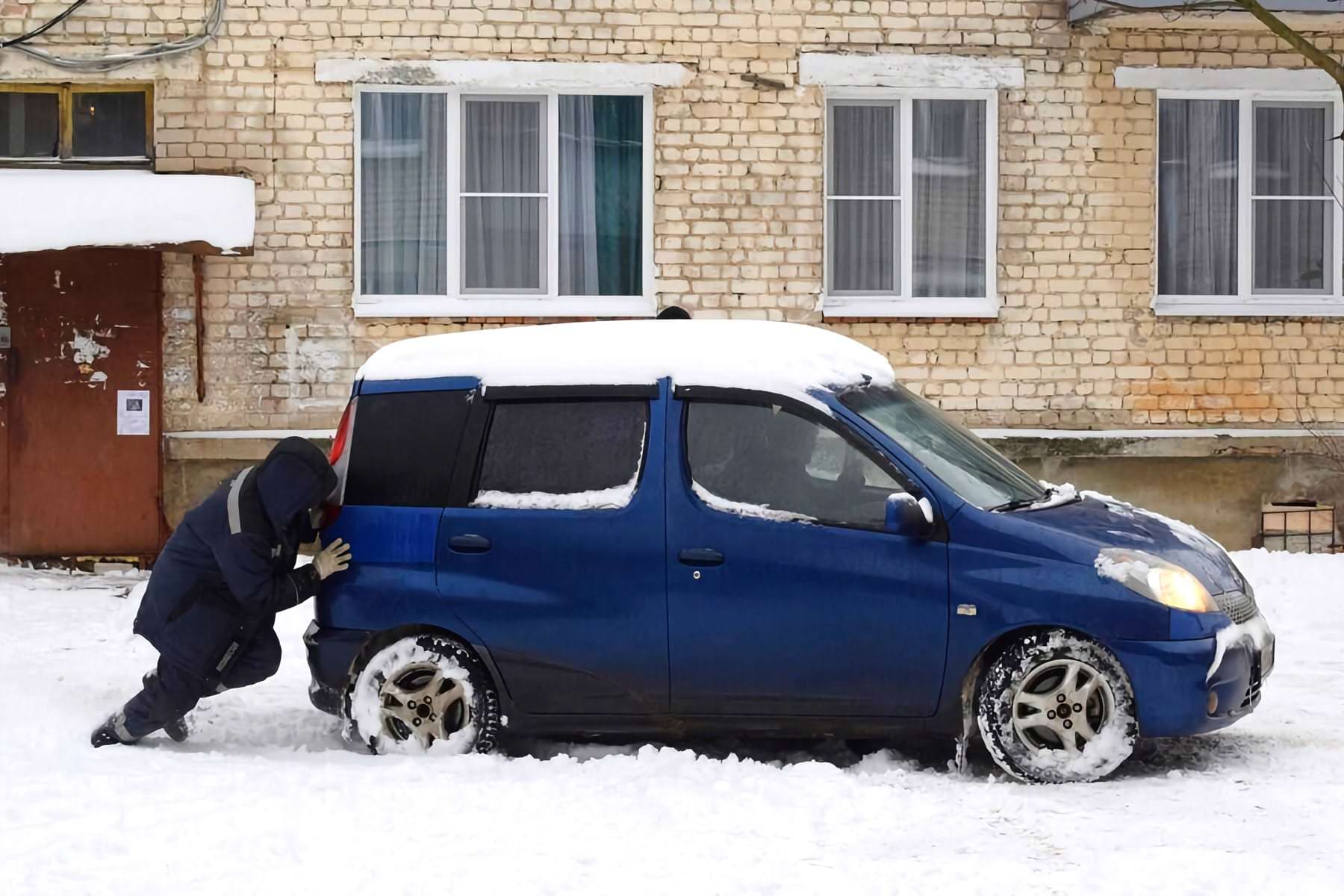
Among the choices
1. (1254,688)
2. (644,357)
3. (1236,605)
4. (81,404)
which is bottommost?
(1254,688)

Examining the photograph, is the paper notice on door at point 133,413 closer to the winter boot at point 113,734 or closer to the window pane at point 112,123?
the window pane at point 112,123

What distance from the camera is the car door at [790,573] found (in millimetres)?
6719

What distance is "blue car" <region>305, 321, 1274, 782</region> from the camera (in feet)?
21.6

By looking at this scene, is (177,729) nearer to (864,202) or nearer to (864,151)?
(864,202)

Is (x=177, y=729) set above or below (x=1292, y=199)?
below

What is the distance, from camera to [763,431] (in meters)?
6.96

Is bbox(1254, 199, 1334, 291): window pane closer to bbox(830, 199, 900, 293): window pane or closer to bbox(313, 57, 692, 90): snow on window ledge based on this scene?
bbox(830, 199, 900, 293): window pane

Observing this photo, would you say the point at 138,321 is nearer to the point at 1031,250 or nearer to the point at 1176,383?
the point at 1031,250

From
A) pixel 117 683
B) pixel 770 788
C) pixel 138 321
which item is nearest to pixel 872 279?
pixel 138 321

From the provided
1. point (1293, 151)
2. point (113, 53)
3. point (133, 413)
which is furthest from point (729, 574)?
point (1293, 151)

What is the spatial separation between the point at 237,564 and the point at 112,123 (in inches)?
288

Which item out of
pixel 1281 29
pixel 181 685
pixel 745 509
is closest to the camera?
pixel 745 509

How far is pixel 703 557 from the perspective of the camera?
6859mm

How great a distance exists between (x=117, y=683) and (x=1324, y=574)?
24.8ft
